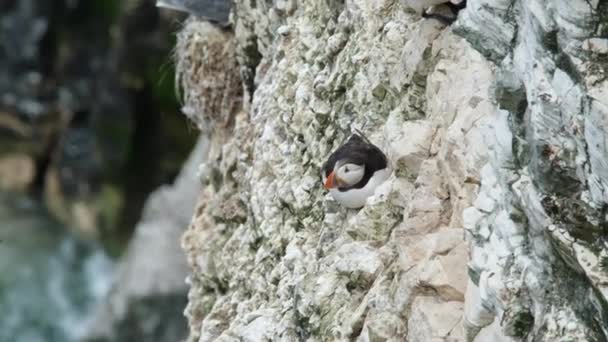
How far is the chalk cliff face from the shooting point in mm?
3158

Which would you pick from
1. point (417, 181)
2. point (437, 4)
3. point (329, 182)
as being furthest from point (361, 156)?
point (437, 4)

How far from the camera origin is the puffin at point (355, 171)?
439 cm

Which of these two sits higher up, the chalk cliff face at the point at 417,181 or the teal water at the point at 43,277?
the chalk cliff face at the point at 417,181

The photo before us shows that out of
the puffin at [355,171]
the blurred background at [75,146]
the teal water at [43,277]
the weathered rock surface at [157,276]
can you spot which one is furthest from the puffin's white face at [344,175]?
the teal water at [43,277]

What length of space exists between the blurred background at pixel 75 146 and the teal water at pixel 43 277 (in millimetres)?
19

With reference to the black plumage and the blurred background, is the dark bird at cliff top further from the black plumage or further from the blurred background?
the blurred background

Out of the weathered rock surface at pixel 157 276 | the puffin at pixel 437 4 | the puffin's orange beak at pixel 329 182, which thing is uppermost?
the puffin at pixel 437 4

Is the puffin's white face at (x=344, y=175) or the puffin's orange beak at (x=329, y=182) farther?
the puffin's orange beak at (x=329, y=182)

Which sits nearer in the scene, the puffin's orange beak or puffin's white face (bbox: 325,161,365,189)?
puffin's white face (bbox: 325,161,365,189)

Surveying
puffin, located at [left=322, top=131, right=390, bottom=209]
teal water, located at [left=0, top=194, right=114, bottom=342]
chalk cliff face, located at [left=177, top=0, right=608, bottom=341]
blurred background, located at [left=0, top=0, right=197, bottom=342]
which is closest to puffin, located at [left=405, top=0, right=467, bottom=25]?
chalk cliff face, located at [left=177, top=0, right=608, bottom=341]

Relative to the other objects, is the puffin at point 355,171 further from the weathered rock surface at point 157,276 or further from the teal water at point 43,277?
the teal water at point 43,277

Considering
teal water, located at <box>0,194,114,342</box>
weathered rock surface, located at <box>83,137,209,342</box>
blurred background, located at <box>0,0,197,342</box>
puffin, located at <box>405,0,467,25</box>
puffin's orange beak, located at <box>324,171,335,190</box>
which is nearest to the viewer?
puffin, located at <box>405,0,467,25</box>

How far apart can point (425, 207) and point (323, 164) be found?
3.26 ft

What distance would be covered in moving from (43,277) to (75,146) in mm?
2311
